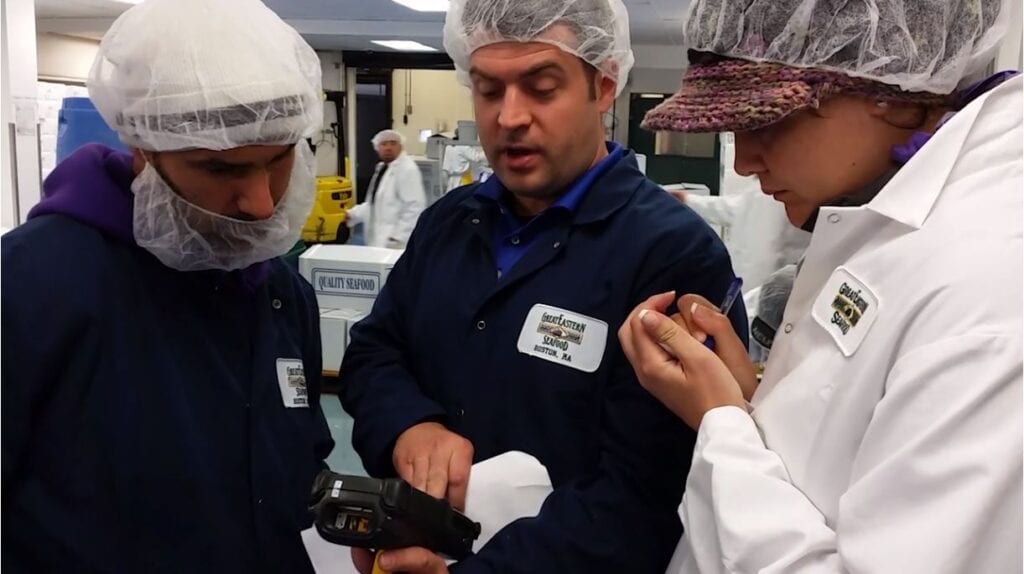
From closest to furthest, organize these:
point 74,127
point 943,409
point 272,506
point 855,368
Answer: point 943,409
point 855,368
point 272,506
point 74,127

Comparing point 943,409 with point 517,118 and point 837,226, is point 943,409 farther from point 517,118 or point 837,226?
point 517,118

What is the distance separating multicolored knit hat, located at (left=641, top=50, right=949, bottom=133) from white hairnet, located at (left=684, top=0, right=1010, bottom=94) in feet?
0.04

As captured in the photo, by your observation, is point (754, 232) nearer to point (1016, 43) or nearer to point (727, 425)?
point (1016, 43)

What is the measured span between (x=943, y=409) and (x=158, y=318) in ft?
3.14

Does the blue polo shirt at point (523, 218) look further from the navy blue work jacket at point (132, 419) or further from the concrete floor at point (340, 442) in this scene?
the concrete floor at point (340, 442)

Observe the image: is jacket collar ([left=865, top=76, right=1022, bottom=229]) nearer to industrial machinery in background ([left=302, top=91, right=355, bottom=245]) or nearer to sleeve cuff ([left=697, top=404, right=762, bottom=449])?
sleeve cuff ([left=697, top=404, right=762, bottom=449])

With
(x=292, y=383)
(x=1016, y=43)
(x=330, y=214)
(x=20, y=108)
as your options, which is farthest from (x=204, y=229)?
(x=330, y=214)

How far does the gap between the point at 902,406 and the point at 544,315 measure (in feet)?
1.81

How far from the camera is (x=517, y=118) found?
3.86ft

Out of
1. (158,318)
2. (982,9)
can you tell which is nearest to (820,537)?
(982,9)

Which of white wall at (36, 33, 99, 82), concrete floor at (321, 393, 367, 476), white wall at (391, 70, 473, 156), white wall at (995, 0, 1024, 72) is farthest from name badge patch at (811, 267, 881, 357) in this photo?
white wall at (391, 70, 473, 156)

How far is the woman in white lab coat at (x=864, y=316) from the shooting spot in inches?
23.8

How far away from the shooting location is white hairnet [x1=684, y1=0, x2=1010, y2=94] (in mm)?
803

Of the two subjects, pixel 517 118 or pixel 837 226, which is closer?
pixel 837 226
